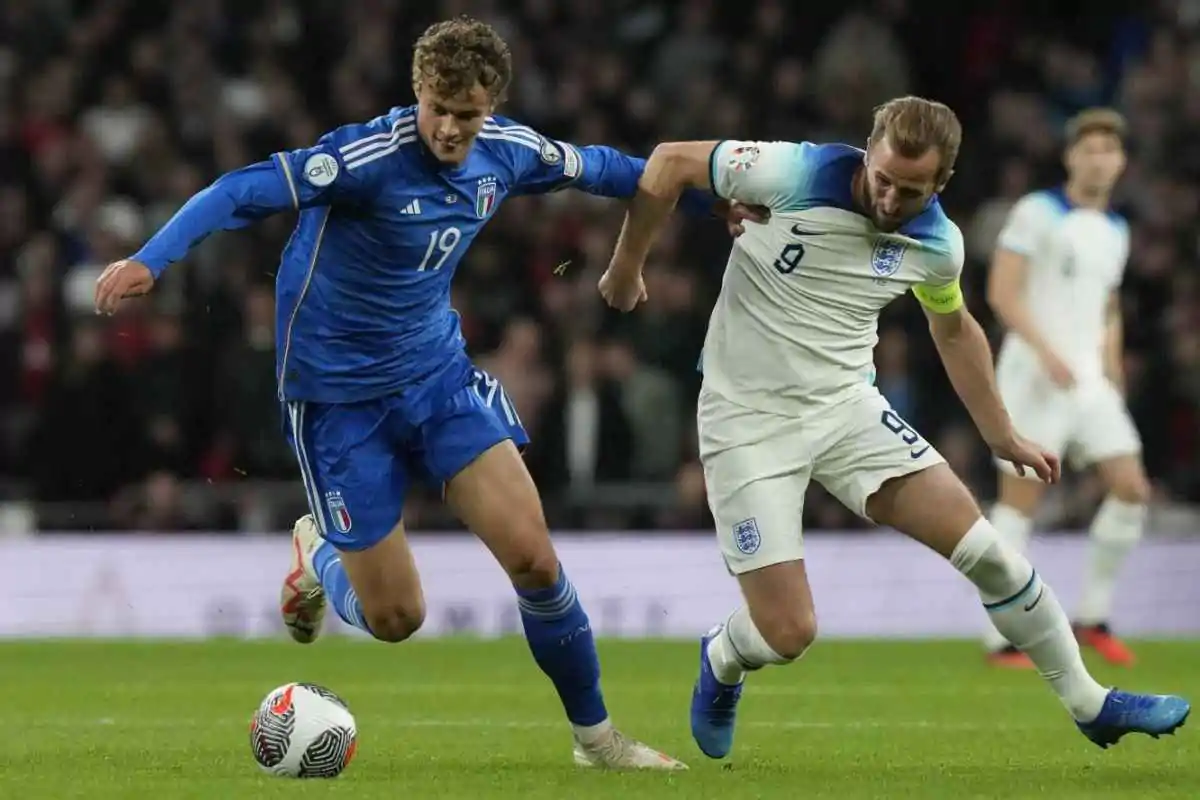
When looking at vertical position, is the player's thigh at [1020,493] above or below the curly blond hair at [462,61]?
below

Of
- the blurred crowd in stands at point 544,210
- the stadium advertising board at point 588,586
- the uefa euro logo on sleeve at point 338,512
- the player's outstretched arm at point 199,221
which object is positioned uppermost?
the player's outstretched arm at point 199,221

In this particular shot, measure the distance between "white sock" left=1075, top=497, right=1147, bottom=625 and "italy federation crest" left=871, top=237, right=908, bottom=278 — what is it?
14.8ft

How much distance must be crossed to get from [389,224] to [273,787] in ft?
5.25

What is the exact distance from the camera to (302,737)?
622cm

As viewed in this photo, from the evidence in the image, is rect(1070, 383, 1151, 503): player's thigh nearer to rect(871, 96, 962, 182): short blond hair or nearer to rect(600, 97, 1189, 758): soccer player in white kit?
rect(600, 97, 1189, 758): soccer player in white kit

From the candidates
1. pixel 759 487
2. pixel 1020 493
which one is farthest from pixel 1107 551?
pixel 759 487

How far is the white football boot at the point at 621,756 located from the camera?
6.55m

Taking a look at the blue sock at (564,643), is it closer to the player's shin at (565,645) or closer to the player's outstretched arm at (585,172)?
the player's shin at (565,645)

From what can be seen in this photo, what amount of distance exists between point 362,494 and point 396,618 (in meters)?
0.40

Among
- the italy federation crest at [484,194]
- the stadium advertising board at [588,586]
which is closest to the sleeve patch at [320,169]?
the italy federation crest at [484,194]

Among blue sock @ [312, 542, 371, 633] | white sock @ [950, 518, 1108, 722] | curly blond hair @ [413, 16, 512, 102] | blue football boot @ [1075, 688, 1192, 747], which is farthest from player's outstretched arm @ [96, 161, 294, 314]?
blue football boot @ [1075, 688, 1192, 747]

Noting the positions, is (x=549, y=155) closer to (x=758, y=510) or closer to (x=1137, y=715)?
(x=758, y=510)

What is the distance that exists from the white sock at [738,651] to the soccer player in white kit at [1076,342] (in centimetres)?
381

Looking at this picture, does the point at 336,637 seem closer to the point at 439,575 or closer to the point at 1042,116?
the point at 439,575
